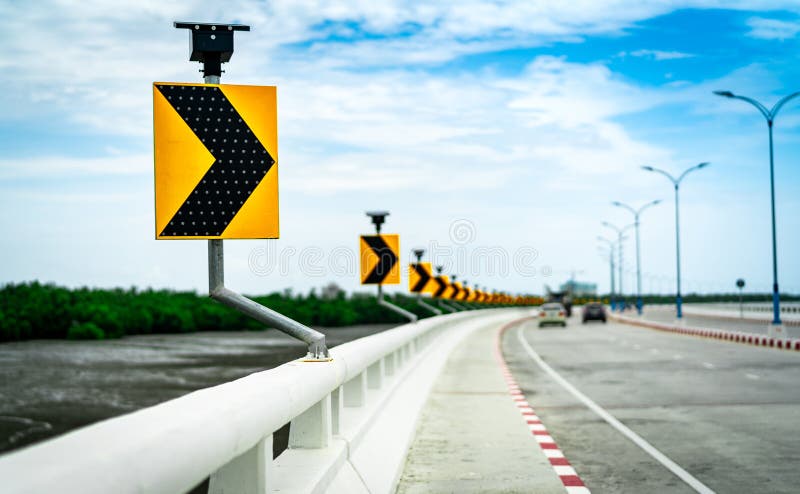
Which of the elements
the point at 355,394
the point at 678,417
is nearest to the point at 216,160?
the point at 355,394

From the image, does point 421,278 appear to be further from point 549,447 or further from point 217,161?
point 217,161

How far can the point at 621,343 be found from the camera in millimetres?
42062

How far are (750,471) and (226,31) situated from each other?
264 inches

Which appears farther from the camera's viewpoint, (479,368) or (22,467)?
(479,368)

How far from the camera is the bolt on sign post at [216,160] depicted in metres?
6.48

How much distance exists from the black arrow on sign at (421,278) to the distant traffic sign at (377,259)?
16144mm

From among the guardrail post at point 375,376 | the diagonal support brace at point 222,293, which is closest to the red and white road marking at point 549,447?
→ the guardrail post at point 375,376

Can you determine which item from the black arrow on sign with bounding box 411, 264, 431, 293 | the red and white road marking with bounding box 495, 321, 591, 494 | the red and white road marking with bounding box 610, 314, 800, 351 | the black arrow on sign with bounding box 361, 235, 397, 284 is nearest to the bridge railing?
the red and white road marking with bounding box 495, 321, 591, 494

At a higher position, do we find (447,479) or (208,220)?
(208,220)

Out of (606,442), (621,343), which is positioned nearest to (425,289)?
(621,343)

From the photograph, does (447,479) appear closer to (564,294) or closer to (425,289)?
(425,289)

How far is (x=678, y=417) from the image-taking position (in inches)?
604

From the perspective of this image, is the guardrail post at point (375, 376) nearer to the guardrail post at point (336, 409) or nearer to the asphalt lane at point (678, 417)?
the asphalt lane at point (678, 417)

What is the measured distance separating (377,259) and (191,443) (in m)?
16.4
